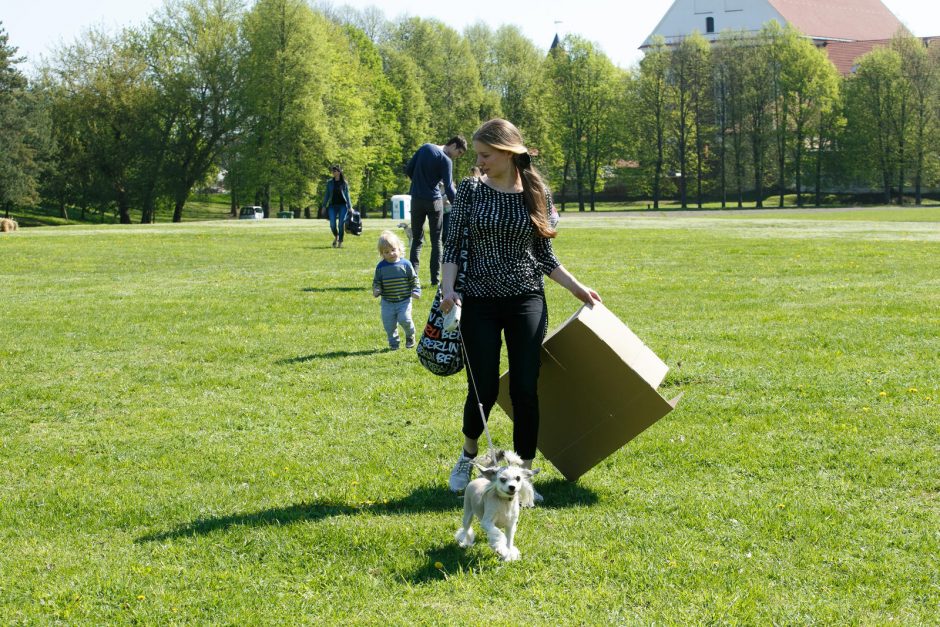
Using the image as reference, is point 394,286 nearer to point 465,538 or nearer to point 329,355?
point 329,355

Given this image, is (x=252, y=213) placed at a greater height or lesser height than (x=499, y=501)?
greater

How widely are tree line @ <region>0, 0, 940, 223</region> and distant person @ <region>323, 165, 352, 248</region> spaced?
125 feet

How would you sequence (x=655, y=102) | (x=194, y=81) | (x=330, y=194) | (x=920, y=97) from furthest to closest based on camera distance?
(x=655, y=102) < (x=920, y=97) < (x=194, y=81) < (x=330, y=194)

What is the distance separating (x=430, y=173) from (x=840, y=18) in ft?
353

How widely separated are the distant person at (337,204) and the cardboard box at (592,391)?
18.4 m

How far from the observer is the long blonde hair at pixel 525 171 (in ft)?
16.6

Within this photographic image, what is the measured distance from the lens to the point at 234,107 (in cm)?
6394

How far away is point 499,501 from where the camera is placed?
4414 millimetres

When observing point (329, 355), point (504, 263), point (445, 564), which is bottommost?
point (445, 564)

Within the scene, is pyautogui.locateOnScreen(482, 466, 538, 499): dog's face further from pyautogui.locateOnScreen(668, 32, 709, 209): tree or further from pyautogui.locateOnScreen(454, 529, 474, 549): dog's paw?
pyautogui.locateOnScreen(668, 32, 709, 209): tree

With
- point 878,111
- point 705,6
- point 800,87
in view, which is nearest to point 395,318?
point 800,87

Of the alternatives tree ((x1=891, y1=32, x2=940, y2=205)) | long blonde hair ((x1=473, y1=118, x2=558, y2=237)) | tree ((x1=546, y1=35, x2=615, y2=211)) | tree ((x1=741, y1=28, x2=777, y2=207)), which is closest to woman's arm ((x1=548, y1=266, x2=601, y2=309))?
long blonde hair ((x1=473, y1=118, x2=558, y2=237))

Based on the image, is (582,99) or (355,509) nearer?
(355,509)

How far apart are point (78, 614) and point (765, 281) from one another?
1335 cm
